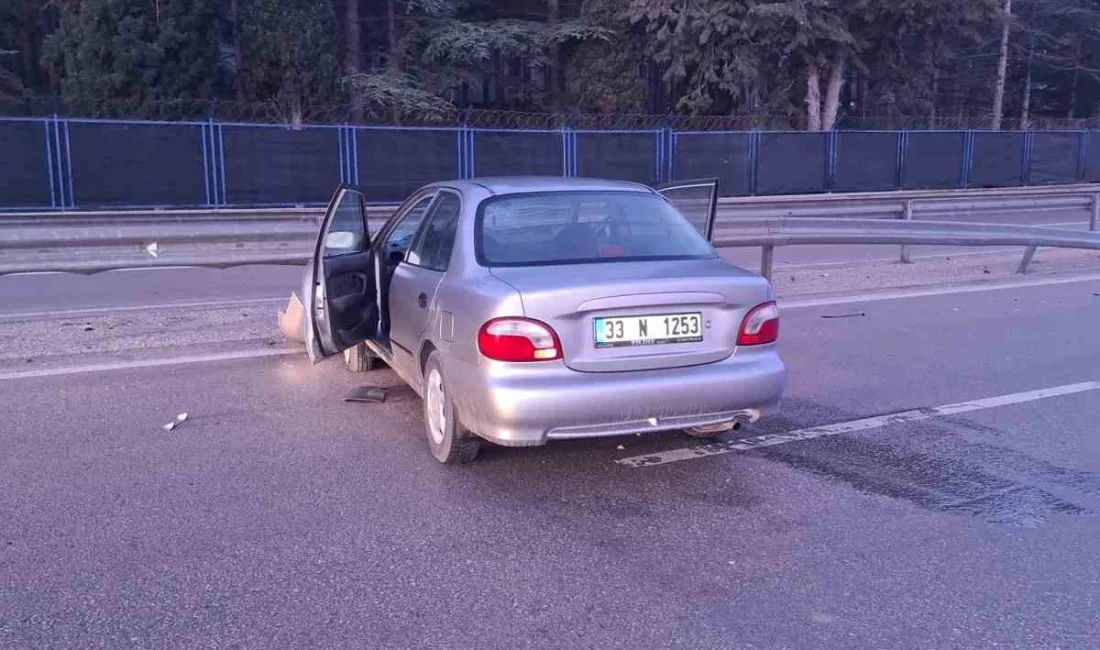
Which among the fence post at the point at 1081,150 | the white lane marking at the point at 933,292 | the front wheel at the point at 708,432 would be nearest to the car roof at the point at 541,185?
the front wheel at the point at 708,432

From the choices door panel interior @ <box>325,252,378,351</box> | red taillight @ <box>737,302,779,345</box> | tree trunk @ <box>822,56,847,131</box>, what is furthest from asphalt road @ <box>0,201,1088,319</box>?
tree trunk @ <box>822,56,847,131</box>

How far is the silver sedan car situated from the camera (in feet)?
15.9

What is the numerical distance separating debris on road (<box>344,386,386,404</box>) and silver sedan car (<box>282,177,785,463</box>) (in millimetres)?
617

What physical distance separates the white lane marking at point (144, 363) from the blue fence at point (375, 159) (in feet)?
42.9

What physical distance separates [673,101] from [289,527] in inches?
1323

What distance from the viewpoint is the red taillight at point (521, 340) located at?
4809 millimetres

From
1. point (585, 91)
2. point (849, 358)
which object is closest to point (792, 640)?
point (849, 358)

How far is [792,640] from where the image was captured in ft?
12.1

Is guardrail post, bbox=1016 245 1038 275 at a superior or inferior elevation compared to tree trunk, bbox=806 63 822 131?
inferior

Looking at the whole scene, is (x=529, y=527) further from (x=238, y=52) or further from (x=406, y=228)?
(x=238, y=52)

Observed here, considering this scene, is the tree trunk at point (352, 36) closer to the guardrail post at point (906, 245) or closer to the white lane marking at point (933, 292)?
the guardrail post at point (906, 245)

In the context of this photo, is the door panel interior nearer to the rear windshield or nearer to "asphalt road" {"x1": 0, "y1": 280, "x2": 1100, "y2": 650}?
"asphalt road" {"x1": 0, "y1": 280, "x2": 1100, "y2": 650}

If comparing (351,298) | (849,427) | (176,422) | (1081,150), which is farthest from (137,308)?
(1081,150)

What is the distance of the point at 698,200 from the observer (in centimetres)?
756
